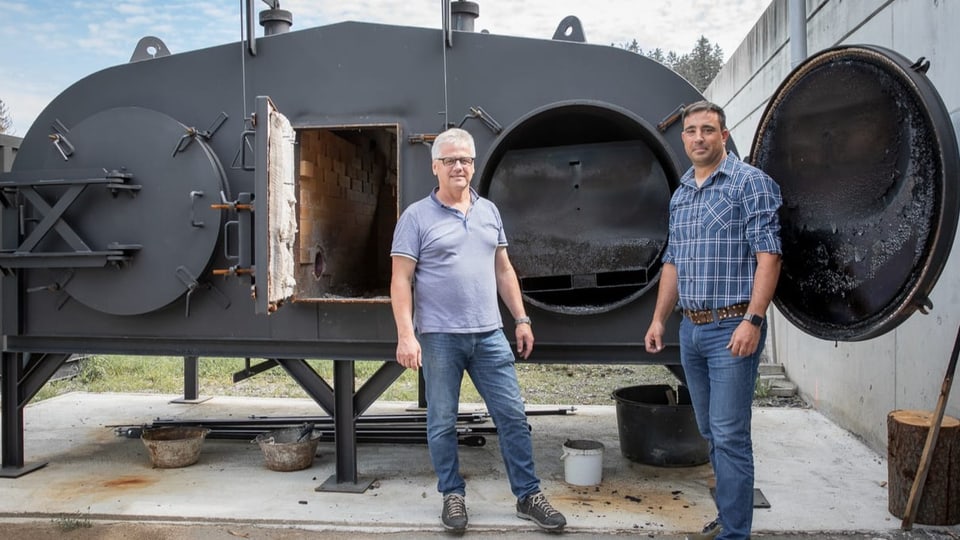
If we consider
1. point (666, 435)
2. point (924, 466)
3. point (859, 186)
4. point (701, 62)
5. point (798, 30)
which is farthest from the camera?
point (701, 62)

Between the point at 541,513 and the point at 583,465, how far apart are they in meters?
0.68

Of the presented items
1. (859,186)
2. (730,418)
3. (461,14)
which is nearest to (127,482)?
(461,14)

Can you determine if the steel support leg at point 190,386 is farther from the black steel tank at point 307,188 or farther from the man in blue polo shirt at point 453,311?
the man in blue polo shirt at point 453,311

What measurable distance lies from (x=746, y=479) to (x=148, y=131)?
321 centimetres

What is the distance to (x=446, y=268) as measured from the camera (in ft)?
10.7

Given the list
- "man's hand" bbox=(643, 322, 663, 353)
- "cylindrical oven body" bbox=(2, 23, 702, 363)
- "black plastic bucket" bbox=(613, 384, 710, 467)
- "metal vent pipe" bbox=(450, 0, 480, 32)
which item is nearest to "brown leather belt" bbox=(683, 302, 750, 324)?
"man's hand" bbox=(643, 322, 663, 353)

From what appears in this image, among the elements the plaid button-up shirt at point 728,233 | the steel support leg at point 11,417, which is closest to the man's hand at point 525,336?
the plaid button-up shirt at point 728,233

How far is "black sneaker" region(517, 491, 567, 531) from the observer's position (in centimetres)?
341

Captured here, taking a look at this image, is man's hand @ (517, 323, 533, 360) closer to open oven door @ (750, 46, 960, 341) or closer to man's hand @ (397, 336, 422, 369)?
man's hand @ (397, 336, 422, 369)

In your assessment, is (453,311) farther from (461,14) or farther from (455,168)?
(461,14)

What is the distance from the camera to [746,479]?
2.90 metres

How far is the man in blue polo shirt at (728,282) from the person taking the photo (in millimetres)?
2805

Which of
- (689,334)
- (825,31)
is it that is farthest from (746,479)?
(825,31)

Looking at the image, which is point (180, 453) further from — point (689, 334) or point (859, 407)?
point (859, 407)
